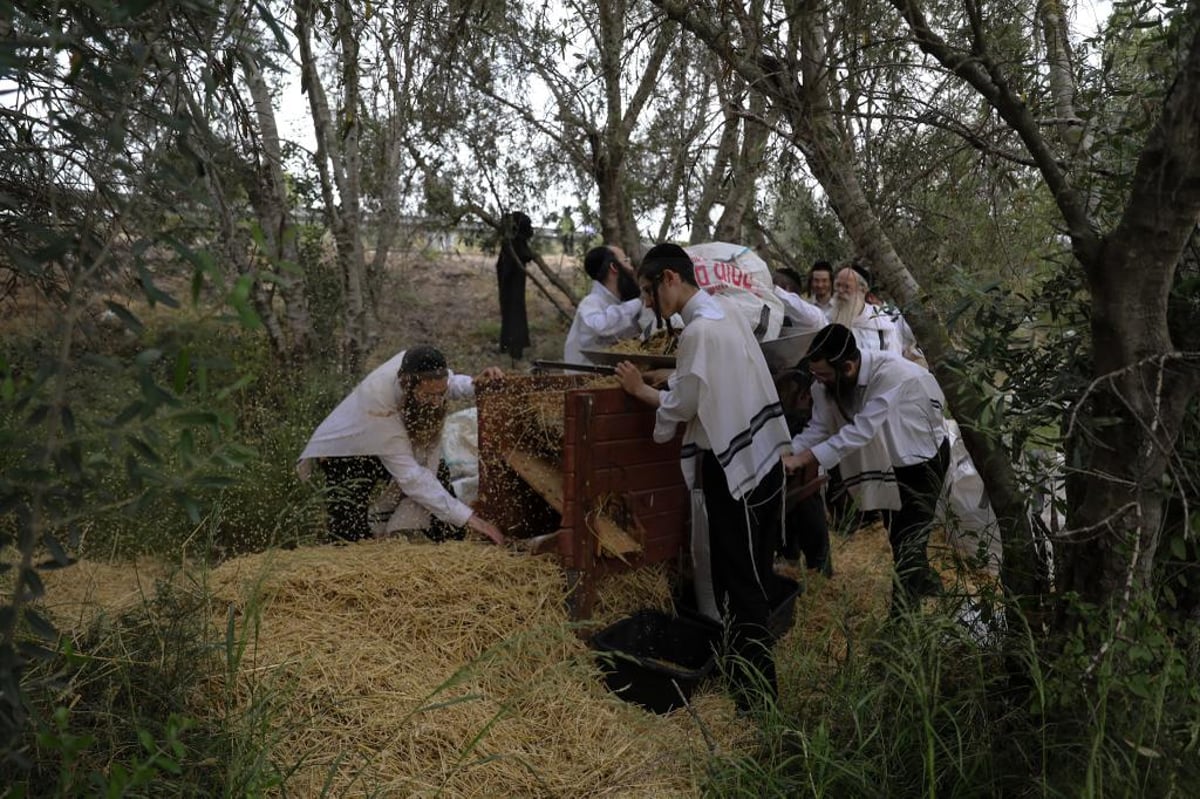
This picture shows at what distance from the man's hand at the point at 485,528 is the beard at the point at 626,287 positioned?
8.44 ft

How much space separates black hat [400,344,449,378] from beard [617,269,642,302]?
7.12 ft

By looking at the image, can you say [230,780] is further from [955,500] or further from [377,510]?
[955,500]

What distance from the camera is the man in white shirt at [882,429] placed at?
15.2 feet

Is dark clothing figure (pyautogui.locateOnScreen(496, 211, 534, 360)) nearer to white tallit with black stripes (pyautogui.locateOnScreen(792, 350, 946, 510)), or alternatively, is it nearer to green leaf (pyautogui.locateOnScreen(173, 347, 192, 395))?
white tallit with black stripes (pyautogui.locateOnScreen(792, 350, 946, 510))

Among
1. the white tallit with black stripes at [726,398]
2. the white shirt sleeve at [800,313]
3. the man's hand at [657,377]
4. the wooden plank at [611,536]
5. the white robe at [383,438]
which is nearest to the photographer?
the white tallit with black stripes at [726,398]

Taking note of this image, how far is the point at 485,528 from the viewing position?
4.43 meters

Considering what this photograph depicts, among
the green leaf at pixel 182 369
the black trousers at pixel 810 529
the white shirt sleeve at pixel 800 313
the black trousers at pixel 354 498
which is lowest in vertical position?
the black trousers at pixel 810 529

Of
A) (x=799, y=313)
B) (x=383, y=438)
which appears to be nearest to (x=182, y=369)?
(x=383, y=438)

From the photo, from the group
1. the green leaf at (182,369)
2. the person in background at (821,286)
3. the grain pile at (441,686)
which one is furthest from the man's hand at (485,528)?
the person in background at (821,286)

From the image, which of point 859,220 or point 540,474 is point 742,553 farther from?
point 859,220

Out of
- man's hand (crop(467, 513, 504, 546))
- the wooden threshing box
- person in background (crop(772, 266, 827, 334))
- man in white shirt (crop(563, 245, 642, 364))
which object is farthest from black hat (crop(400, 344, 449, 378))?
person in background (crop(772, 266, 827, 334))

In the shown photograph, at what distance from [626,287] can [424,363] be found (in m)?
2.33

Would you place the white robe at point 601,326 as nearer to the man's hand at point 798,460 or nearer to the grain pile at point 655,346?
the grain pile at point 655,346

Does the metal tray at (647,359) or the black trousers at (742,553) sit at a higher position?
the metal tray at (647,359)
